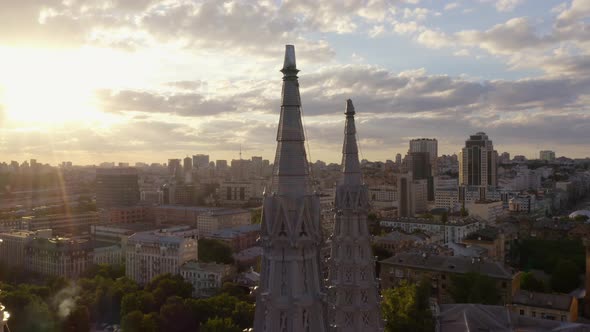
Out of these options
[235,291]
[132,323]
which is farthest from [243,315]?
[235,291]

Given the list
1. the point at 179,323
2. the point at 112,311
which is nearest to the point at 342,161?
the point at 179,323

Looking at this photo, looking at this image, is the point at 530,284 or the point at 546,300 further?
the point at 530,284

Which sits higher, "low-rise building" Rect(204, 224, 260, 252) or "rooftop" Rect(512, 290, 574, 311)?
"rooftop" Rect(512, 290, 574, 311)

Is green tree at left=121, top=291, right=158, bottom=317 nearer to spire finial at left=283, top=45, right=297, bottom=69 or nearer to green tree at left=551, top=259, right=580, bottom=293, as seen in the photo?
spire finial at left=283, top=45, right=297, bottom=69

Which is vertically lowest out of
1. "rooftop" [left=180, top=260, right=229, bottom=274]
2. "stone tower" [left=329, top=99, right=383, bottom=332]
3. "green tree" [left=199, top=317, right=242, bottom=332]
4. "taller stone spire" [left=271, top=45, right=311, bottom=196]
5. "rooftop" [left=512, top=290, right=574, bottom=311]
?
"rooftop" [left=180, top=260, right=229, bottom=274]

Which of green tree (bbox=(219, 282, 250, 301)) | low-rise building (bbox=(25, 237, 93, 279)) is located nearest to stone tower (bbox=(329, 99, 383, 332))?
green tree (bbox=(219, 282, 250, 301))

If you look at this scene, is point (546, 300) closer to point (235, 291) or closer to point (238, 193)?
point (235, 291)
